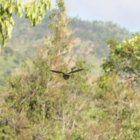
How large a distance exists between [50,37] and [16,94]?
966 centimetres

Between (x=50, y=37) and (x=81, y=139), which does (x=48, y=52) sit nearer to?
(x=50, y=37)

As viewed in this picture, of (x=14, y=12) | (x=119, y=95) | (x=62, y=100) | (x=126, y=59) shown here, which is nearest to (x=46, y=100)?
(x=62, y=100)

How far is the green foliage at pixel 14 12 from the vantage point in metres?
4.89

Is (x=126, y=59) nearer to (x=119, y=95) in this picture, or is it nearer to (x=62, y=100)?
(x=119, y=95)

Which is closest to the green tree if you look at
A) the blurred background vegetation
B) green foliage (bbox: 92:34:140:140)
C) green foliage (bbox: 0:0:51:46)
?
the blurred background vegetation

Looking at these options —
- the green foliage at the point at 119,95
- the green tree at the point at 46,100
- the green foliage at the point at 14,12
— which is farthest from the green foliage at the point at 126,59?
the green foliage at the point at 14,12

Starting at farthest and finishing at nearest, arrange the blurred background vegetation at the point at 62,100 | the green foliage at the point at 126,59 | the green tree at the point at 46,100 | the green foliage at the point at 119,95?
the green tree at the point at 46,100, the blurred background vegetation at the point at 62,100, the green foliage at the point at 119,95, the green foliage at the point at 126,59

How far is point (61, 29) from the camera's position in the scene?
4872cm

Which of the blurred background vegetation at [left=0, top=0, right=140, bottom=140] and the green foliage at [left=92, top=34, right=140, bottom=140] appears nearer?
the green foliage at [left=92, top=34, right=140, bottom=140]

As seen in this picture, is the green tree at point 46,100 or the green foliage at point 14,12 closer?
the green foliage at point 14,12

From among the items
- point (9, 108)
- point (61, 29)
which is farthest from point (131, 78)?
point (61, 29)

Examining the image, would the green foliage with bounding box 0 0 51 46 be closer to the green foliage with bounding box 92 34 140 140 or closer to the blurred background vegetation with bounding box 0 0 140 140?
the green foliage with bounding box 92 34 140 140

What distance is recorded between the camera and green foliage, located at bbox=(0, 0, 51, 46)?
4.89 m

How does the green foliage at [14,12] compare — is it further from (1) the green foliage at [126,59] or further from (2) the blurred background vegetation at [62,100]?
(2) the blurred background vegetation at [62,100]
